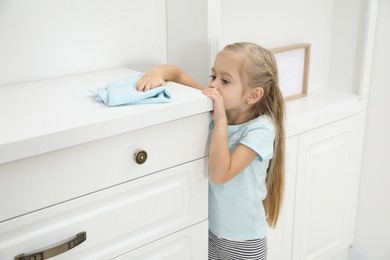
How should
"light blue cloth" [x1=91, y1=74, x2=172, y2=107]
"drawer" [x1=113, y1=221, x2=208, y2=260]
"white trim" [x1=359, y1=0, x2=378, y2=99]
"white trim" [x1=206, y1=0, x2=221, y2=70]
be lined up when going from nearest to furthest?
"light blue cloth" [x1=91, y1=74, x2=172, y2=107], "drawer" [x1=113, y1=221, x2=208, y2=260], "white trim" [x1=206, y1=0, x2=221, y2=70], "white trim" [x1=359, y1=0, x2=378, y2=99]

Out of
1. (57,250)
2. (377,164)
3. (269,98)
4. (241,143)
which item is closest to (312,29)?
(377,164)

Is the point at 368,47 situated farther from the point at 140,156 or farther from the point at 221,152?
the point at 140,156

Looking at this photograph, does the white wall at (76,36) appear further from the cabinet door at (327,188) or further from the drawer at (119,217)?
the cabinet door at (327,188)

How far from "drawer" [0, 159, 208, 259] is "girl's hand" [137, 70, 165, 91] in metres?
0.19

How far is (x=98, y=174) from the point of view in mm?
973

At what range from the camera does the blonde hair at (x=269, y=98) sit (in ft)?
3.91

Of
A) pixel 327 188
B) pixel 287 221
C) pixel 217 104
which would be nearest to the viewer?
pixel 217 104

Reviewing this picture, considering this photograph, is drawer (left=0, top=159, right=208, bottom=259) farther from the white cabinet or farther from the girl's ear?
the white cabinet

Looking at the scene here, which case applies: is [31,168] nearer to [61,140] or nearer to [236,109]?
[61,140]

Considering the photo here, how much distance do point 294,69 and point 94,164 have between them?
1015 millimetres

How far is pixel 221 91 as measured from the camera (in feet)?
3.91

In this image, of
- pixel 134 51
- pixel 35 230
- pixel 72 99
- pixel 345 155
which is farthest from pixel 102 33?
pixel 345 155

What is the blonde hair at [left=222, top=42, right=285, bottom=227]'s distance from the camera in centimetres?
119

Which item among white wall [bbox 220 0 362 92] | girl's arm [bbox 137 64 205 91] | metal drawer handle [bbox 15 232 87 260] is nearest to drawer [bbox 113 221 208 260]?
metal drawer handle [bbox 15 232 87 260]
